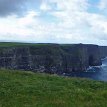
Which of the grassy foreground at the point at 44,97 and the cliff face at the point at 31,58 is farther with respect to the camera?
the cliff face at the point at 31,58

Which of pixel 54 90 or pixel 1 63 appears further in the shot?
pixel 1 63

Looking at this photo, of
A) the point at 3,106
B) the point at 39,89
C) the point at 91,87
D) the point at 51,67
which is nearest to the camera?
the point at 3,106

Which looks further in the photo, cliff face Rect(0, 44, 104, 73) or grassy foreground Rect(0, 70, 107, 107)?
cliff face Rect(0, 44, 104, 73)

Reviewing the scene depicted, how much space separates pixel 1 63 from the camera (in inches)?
6176

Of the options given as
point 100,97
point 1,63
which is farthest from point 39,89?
point 1,63

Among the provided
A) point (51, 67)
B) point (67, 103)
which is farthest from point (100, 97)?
point (51, 67)

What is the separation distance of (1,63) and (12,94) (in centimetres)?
13549

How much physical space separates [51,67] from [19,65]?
2702cm

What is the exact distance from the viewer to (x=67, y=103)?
20734 mm

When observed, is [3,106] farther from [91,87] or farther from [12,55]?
[12,55]

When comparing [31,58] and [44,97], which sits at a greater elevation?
[44,97]

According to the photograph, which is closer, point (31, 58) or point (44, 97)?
point (44, 97)

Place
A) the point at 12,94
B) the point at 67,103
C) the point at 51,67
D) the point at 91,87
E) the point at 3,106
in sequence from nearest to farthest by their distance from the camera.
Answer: the point at 3,106
the point at 67,103
the point at 12,94
the point at 91,87
the point at 51,67

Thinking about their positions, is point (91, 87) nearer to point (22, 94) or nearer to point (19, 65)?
point (22, 94)
